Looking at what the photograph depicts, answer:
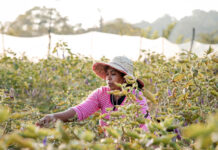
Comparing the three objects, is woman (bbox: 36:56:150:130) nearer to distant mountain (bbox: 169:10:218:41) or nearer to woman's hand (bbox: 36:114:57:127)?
woman's hand (bbox: 36:114:57:127)

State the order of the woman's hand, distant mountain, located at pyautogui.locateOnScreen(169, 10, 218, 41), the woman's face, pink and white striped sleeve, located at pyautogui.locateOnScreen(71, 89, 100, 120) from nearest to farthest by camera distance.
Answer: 1. the woman's hand
2. pink and white striped sleeve, located at pyautogui.locateOnScreen(71, 89, 100, 120)
3. the woman's face
4. distant mountain, located at pyautogui.locateOnScreen(169, 10, 218, 41)

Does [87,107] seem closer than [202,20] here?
Yes

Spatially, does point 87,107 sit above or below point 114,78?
below

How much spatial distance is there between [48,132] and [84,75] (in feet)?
8.19

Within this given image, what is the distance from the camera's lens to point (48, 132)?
1.62ft


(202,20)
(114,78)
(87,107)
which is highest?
(202,20)

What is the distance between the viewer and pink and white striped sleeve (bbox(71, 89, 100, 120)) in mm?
1698

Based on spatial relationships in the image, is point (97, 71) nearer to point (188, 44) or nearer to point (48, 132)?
point (48, 132)

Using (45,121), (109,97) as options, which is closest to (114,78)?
(109,97)

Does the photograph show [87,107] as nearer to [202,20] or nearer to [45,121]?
[45,121]

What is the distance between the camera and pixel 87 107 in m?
1.80

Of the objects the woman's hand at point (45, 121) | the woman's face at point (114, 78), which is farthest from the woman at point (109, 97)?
the woman's hand at point (45, 121)

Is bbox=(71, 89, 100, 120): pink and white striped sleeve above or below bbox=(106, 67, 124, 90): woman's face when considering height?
below

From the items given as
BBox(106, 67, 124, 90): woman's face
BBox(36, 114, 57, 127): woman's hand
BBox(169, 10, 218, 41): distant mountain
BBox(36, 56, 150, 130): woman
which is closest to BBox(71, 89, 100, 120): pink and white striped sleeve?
BBox(36, 56, 150, 130): woman
